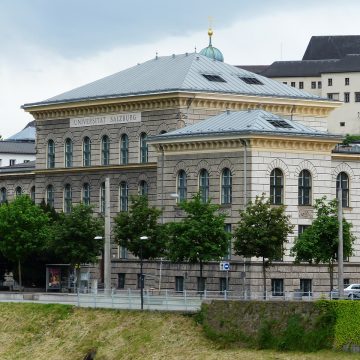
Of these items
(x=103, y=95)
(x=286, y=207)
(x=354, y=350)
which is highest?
(x=103, y=95)

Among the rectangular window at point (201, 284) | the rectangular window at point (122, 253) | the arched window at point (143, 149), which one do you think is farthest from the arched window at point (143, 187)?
the rectangular window at point (201, 284)

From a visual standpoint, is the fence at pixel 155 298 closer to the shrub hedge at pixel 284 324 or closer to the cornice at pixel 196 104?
the shrub hedge at pixel 284 324

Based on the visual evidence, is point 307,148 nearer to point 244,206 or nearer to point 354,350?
point 244,206

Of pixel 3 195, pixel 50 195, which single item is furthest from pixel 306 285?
pixel 3 195

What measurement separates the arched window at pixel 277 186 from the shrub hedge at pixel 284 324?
20740 mm

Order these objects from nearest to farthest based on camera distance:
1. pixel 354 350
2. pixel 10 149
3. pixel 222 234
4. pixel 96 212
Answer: pixel 354 350
pixel 222 234
pixel 96 212
pixel 10 149

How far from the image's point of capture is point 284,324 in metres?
88.2

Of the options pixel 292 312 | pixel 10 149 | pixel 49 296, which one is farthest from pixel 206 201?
pixel 10 149

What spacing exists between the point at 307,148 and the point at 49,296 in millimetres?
19055

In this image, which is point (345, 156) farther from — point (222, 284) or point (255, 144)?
point (222, 284)

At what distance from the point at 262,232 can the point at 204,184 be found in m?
9.98

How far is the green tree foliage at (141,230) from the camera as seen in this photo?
371 ft

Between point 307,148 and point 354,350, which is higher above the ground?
point 307,148

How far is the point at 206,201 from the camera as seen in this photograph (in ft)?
370
